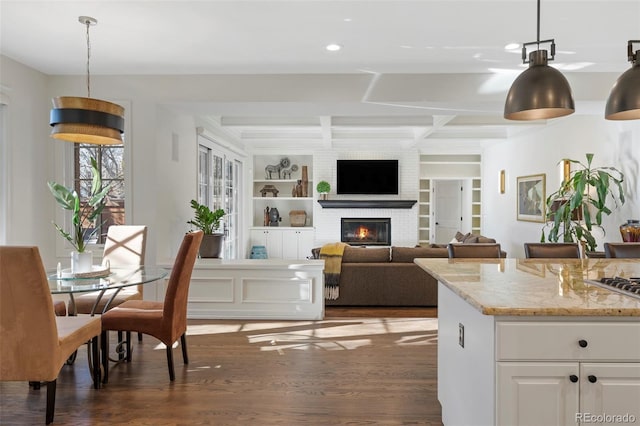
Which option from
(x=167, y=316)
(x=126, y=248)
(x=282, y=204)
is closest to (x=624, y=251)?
(x=167, y=316)

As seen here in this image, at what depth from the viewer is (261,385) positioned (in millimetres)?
2893

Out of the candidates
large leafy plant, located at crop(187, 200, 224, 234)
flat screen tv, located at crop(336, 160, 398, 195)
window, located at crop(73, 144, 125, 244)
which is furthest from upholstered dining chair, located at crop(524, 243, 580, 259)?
flat screen tv, located at crop(336, 160, 398, 195)

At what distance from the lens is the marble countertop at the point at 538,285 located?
4.82 feet

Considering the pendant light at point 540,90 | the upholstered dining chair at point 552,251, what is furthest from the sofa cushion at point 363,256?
the pendant light at point 540,90

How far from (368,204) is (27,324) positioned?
23.5 feet

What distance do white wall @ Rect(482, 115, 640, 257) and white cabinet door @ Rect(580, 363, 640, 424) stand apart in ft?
12.9

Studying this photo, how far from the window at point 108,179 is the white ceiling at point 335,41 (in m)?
0.81

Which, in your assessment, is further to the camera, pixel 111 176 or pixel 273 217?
pixel 273 217

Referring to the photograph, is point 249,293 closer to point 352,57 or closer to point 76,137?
point 76,137

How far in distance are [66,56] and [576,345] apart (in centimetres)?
451

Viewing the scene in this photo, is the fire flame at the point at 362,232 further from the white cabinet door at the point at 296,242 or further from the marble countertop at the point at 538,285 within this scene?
the marble countertop at the point at 538,285

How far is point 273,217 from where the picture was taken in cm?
942

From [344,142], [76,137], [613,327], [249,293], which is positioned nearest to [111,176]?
[76,137]

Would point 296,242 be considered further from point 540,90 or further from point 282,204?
point 540,90
